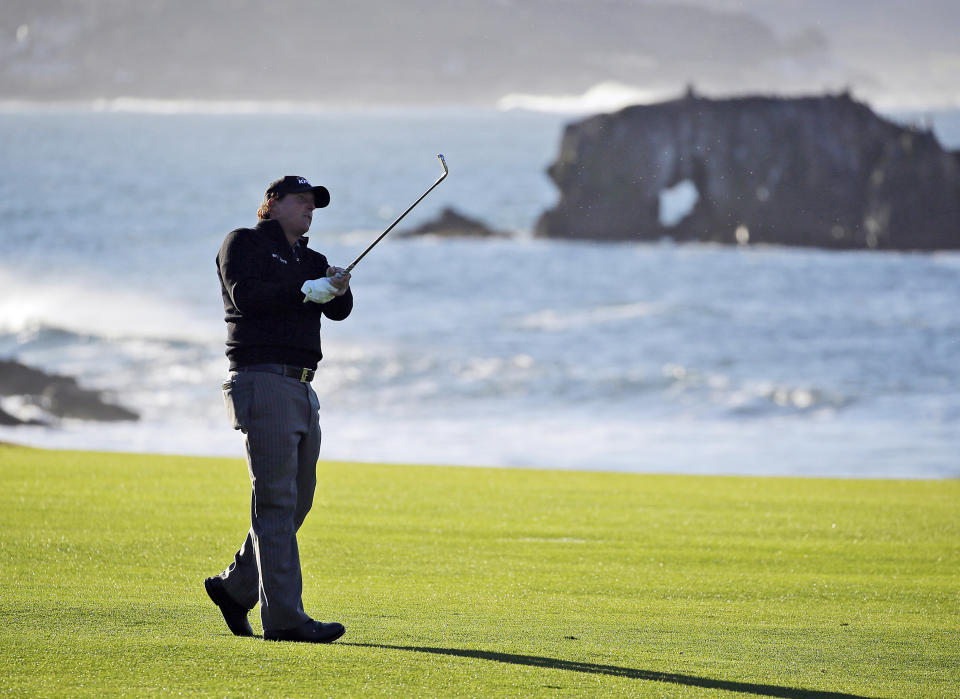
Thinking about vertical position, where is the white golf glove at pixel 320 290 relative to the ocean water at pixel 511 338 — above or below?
below

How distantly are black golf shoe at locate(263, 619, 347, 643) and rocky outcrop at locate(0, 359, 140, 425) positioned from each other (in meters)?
19.8

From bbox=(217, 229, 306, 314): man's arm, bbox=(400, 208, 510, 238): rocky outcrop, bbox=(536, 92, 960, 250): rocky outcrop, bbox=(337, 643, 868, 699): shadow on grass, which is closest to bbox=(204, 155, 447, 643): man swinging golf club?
bbox=(217, 229, 306, 314): man's arm

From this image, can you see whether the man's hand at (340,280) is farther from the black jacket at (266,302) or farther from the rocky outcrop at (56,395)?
the rocky outcrop at (56,395)

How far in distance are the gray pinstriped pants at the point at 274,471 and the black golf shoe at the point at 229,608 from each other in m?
0.15

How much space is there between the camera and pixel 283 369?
188 inches

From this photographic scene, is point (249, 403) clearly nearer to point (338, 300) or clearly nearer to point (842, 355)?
point (338, 300)

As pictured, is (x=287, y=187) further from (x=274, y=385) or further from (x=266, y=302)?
(x=274, y=385)

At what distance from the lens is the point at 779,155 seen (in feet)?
250

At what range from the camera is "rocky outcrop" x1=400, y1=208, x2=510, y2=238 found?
210 feet

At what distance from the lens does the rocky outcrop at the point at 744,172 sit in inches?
2815

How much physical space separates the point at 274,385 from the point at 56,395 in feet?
68.4

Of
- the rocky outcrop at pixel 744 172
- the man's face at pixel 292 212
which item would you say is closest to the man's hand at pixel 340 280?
the man's face at pixel 292 212

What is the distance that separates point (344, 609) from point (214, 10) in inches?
5632

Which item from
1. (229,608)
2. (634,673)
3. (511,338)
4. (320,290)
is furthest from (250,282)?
(511,338)
